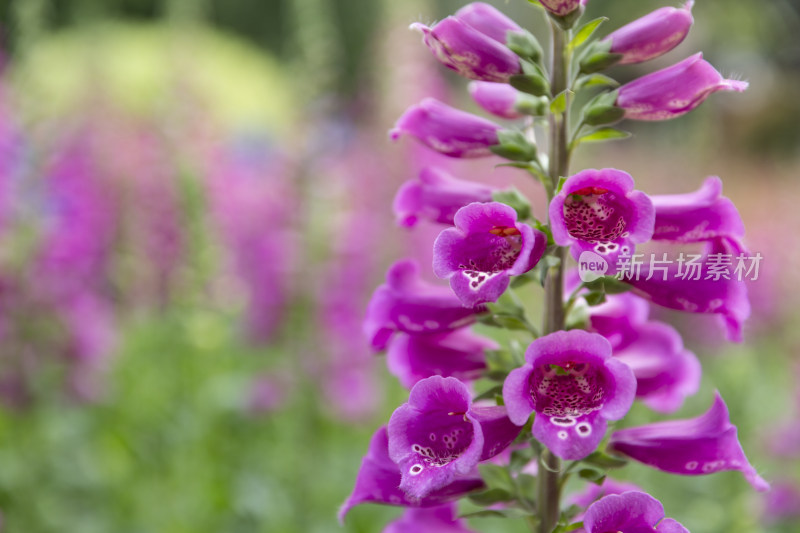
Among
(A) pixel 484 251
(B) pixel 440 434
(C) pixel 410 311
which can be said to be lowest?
(B) pixel 440 434

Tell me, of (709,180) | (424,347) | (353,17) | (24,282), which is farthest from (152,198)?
(353,17)

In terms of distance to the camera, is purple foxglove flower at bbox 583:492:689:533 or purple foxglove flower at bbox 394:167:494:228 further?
purple foxglove flower at bbox 394:167:494:228

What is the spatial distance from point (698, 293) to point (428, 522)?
2.26 ft

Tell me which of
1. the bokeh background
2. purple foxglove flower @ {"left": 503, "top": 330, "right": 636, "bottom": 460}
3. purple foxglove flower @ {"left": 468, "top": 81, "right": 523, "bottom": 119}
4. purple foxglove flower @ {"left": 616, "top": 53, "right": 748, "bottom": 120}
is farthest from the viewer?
the bokeh background

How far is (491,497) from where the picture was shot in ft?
4.68

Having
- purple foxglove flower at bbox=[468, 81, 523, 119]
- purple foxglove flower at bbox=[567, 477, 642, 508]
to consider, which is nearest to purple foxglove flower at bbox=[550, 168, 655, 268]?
purple foxglove flower at bbox=[468, 81, 523, 119]

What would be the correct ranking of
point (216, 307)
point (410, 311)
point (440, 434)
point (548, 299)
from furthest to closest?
point (216, 307) < point (410, 311) < point (548, 299) < point (440, 434)

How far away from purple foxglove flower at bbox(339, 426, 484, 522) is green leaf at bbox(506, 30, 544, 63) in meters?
0.74

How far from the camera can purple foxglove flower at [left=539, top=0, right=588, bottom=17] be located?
4.28 feet

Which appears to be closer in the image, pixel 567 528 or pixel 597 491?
pixel 567 528

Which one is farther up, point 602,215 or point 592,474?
point 602,215

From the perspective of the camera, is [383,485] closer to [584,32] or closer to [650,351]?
[650,351]

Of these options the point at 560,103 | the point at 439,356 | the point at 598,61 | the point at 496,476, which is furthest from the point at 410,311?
the point at 598,61

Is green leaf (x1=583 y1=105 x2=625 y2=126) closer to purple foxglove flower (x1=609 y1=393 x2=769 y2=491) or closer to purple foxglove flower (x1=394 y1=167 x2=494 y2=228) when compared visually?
purple foxglove flower (x1=394 y1=167 x2=494 y2=228)
